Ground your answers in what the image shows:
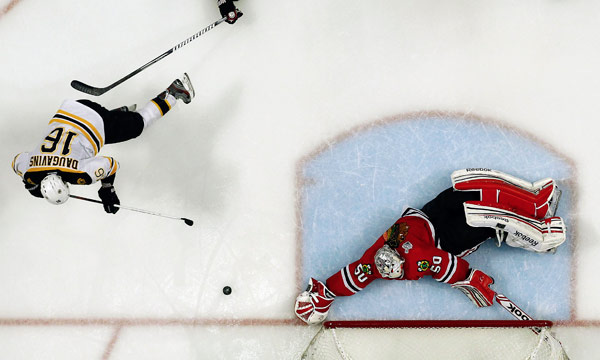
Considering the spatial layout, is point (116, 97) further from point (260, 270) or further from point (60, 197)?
point (260, 270)

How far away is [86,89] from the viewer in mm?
2863

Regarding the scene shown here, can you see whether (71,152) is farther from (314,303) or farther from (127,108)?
(314,303)

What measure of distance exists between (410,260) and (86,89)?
1.83m

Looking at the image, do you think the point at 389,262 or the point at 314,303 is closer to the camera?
the point at 389,262

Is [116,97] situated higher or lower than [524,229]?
higher

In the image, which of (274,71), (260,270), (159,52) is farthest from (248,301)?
(159,52)

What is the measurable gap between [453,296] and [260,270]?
40.8 inches

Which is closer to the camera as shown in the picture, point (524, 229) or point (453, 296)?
point (524, 229)

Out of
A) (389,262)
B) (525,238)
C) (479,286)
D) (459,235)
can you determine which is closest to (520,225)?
(525,238)

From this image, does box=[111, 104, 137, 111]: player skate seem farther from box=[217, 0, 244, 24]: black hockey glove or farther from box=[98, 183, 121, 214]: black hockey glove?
box=[217, 0, 244, 24]: black hockey glove

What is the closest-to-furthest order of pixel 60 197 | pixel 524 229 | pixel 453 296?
pixel 60 197 → pixel 524 229 → pixel 453 296

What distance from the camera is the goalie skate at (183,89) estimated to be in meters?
2.99

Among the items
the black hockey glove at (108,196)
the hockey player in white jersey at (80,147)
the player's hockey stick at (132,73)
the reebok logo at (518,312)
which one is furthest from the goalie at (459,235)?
the player's hockey stick at (132,73)

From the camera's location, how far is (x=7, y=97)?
10.4 ft
